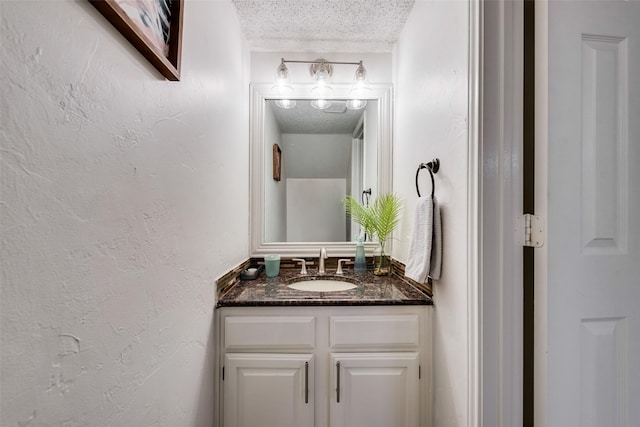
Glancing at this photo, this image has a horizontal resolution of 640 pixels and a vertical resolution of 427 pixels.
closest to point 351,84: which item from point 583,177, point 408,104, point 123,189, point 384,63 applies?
point 384,63

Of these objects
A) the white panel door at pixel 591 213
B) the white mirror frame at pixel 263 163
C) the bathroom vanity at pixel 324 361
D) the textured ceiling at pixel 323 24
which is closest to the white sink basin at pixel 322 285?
the white mirror frame at pixel 263 163

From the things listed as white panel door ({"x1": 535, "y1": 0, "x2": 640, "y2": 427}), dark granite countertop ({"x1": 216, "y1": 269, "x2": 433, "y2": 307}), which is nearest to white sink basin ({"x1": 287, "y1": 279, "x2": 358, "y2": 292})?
dark granite countertop ({"x1": 216, "y1": 269, "x2": 433, "y2": 307})

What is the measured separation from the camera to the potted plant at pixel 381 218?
1.47 m

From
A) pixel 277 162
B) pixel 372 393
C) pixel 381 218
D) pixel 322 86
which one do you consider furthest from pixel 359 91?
pixel 372 393

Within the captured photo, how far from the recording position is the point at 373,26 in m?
1.44

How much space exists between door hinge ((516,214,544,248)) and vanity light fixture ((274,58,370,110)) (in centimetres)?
120

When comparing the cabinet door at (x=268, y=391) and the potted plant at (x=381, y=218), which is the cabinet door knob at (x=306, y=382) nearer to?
the cabinet door at (x=268, y=391)

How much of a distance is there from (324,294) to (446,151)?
2.49ft

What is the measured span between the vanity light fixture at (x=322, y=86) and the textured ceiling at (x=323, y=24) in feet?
0.34

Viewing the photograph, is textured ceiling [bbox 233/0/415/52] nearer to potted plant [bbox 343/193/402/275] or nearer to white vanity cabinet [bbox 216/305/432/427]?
potted plant [bbox 343/193/402/275]

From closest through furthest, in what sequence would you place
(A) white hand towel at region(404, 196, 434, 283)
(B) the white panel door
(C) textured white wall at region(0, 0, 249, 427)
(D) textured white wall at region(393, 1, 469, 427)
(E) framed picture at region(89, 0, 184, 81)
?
(C) textured white wall at region(0, 0, 249, 427) < (E) framed picture at region(89, 0, 184, 81) < (B) the white panel door < (D) textured white wall at region(393, 1, 469, 427) < (A) white hand towel at region(404, 196, 434, 283)

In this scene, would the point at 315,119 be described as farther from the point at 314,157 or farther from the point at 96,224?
the point at 96,224

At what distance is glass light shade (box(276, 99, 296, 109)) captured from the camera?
5.41 ft

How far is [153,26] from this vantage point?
0.62 m
